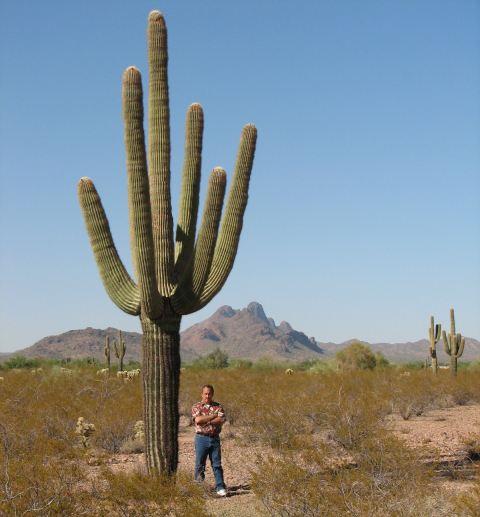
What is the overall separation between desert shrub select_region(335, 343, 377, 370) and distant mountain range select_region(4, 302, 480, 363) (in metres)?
63.4

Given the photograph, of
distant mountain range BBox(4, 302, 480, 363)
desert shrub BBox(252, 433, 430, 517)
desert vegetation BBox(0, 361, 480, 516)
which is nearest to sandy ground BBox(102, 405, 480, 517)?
desert vegetation BBox(0, 361, 480, 516)

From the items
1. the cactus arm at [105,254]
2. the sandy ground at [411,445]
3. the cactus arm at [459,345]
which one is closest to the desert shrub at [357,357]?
the cactus arm at [459,345]

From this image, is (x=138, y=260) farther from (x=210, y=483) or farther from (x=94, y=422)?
(x=94, y=422)

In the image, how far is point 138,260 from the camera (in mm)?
8750

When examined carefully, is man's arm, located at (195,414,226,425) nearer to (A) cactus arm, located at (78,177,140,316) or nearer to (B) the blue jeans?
(B) the blue jeans

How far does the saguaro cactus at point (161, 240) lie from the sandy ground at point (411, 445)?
1040 millimetres

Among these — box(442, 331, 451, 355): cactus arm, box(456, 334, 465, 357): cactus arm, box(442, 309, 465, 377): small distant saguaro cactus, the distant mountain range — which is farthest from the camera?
the distant mountain range

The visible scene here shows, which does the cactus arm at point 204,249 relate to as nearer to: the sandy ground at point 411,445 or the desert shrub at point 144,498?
the sandy ground at point 411,445

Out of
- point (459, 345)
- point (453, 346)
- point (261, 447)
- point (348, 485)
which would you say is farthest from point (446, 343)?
point (348, 485)

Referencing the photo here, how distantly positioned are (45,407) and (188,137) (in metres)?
6.82

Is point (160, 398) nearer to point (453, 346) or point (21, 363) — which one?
point (453, 346)

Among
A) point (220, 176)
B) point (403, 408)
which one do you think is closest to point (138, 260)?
point (220, 176)

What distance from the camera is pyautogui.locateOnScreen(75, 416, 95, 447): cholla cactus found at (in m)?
12.4

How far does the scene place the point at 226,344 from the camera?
14988 centimetres
